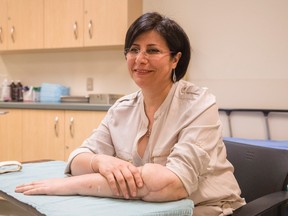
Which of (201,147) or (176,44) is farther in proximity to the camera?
(176,44)

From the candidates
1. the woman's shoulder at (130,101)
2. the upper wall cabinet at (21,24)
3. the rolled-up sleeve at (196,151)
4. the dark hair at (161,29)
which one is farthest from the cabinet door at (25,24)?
the rolled-up sleeve at (196,151)

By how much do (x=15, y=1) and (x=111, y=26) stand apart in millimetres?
1233

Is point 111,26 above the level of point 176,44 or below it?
above

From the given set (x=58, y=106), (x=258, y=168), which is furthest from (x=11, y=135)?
(x=258, y=168)

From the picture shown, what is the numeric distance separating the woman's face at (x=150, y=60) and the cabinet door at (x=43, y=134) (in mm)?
2046

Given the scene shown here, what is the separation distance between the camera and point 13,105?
3.38m

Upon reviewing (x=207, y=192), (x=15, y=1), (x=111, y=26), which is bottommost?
(x=207, y=192)

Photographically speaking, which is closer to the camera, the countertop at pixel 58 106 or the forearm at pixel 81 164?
the forearm at pixel 81 164

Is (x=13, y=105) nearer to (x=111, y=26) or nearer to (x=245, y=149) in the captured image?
(x=111, y=26)

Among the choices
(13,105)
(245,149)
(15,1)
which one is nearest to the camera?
(245,149)

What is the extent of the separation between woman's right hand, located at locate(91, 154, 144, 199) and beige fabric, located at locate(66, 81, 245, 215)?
0.37 ft

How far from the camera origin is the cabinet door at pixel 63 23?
332 cm

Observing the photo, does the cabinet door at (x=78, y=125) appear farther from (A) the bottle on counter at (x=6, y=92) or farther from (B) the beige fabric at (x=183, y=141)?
(B) the beige fabric at (x=183, y=141)

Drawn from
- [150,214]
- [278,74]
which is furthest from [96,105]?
[150,214]
